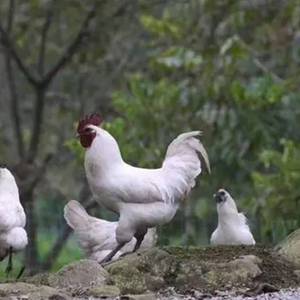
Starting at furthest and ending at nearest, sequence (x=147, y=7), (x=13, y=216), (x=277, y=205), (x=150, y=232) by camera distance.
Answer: (x=147, y=7) < (x=277, y=205) < (x=150, y=232) < (x=13, y=216)

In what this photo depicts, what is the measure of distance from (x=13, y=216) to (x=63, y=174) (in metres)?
10.7

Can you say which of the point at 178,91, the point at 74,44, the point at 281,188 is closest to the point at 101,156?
the point at 281,188

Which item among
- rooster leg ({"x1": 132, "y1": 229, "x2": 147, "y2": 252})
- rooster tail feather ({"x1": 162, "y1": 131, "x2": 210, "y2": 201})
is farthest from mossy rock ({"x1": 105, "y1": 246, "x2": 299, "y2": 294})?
rooster tail feather ({"x1": 162, "y1": 131, "x2": 210, "y2": 201})

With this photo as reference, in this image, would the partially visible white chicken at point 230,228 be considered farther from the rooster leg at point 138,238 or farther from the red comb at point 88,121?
the red comb at point 88,121

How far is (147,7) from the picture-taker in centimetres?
1509

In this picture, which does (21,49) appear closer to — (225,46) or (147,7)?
(147,7)

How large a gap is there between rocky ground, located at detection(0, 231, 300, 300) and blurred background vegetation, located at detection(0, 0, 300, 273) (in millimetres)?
3085

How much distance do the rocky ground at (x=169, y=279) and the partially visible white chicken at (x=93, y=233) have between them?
1.35m

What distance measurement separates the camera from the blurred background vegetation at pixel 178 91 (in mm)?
12250

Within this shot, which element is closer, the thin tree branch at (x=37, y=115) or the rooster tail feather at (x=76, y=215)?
the rooster tail feather at (x=76, y=215)

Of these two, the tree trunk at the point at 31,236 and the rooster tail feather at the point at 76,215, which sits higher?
the rooster tail feather at the point at 76,215

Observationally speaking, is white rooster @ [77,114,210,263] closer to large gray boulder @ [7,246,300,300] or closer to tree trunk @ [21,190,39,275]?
large gray boulder @ [7,246,300,300]

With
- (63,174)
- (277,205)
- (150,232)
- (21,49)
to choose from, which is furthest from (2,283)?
(63,174)

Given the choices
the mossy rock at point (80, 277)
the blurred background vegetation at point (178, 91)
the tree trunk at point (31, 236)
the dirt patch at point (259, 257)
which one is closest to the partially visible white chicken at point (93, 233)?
the dirt patch at point (259, 257)
